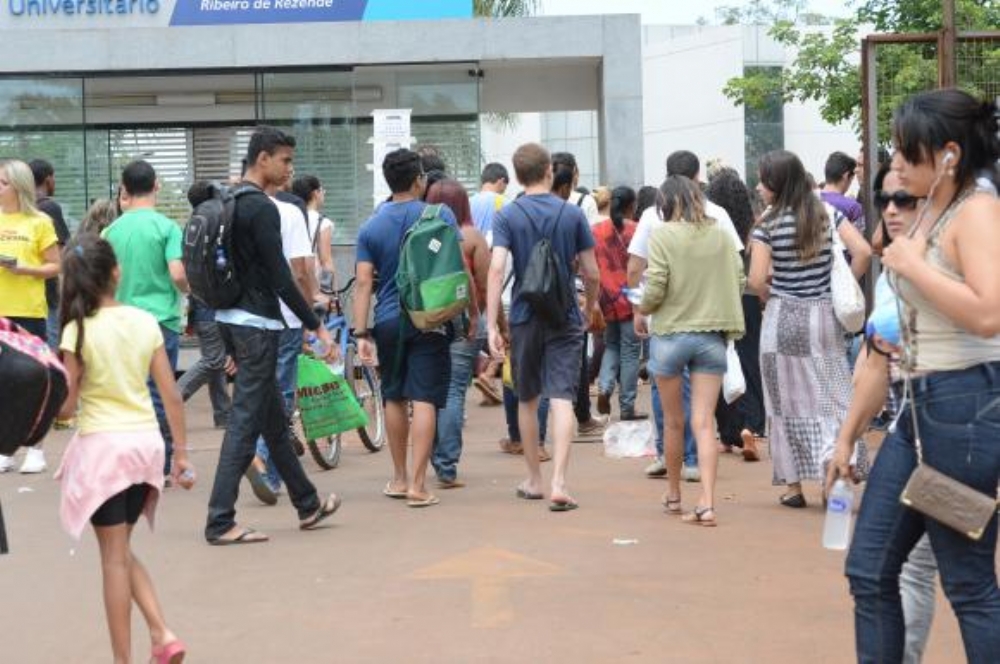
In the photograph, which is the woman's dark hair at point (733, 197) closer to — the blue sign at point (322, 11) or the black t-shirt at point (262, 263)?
the black t-shirt at point (262, 263)

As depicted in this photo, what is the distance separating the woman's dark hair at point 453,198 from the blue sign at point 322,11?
31.2ft

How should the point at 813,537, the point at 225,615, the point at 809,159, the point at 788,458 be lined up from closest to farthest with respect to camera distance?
the point at 225,615 < the point at 813,537 < the point at 788,458 < the point at 809,159

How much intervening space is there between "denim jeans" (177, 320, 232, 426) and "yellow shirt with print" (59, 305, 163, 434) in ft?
16.4

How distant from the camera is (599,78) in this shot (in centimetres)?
2097

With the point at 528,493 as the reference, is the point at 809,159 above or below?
above

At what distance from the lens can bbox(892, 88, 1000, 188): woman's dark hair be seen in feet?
15.1

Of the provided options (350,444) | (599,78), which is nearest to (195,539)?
(350,444)

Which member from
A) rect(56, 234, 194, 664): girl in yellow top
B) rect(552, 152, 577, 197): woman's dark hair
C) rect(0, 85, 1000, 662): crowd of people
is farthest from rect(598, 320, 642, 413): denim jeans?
rect(56, 234, 194, 664): girl in yellow top

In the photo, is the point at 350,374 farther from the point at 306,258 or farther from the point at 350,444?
the point at 306,258

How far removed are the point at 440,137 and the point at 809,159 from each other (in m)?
59.4

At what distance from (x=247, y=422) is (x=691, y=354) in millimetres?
2284

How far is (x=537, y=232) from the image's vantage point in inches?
376

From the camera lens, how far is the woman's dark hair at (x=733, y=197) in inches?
439

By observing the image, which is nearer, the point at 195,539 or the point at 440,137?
the point at 195,539
